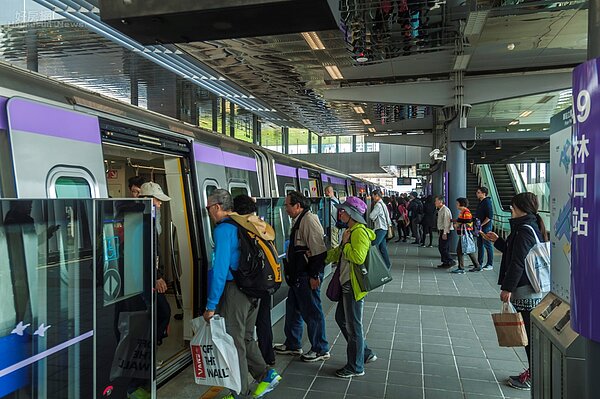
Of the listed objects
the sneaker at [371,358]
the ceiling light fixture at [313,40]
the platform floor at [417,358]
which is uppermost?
the ceiling light fixture at [313,40]

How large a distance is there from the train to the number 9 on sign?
2233mm

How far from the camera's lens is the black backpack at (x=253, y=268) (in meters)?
3.55

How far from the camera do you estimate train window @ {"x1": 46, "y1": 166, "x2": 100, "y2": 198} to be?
2840mm

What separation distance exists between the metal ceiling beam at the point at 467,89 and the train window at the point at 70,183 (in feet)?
33.4

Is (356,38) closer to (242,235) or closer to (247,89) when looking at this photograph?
(247,89)

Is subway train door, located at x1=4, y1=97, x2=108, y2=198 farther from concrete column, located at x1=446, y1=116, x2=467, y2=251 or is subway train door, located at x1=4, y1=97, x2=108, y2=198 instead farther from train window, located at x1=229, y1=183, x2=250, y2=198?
concrete column, located at x1=446, y1=116, x2=467, y2=251

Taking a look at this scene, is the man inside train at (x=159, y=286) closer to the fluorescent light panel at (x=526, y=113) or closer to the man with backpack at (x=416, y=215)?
the man with backpack at (x=416, y=215)

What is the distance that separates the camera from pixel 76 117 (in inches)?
124

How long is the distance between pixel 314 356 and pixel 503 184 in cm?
2068

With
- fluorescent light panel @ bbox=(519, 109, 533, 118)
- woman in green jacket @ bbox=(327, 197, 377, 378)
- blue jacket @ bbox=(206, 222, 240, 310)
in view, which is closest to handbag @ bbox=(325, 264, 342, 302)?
woman in green jacket @ bbox=(327, 197, 377, 378)

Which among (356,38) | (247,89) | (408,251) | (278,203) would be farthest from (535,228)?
(408,251)

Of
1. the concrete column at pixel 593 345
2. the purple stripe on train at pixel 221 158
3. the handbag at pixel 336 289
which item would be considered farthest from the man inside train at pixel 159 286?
the concrete column at pixel 593 345

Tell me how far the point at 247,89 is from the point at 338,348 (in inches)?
348

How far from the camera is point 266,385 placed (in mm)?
3889
